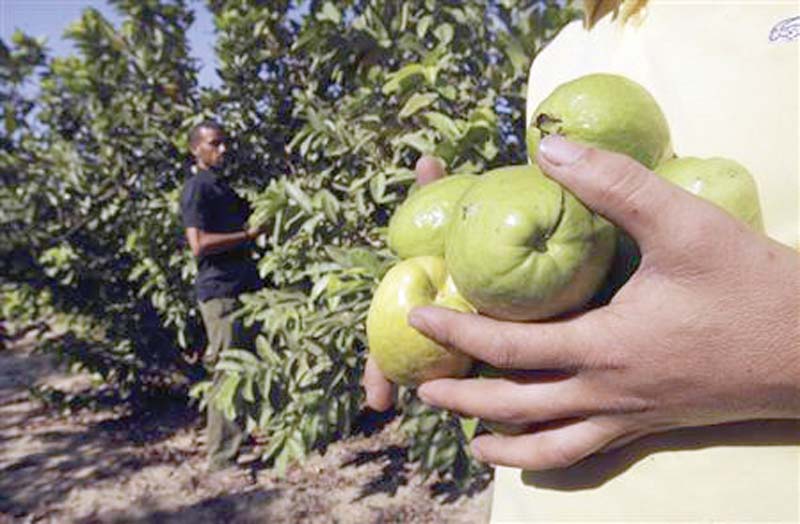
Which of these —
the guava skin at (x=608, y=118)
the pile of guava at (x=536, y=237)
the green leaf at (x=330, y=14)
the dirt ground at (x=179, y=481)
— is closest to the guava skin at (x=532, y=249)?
the pile of guava at (x=536, y=237)

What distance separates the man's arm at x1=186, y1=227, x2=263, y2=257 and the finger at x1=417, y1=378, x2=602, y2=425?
397 cm

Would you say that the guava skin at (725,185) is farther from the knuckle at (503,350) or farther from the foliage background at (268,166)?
the foliage background at (268,166)

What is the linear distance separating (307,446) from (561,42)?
293cm

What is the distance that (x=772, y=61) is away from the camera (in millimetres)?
1200

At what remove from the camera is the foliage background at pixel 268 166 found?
3.47 metres

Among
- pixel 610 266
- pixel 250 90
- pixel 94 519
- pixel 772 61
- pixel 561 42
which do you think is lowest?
pixel 94 519

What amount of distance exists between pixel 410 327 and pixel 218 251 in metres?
4.02

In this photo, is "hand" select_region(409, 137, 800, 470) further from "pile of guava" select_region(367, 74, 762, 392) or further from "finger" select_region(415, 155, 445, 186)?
"finger" select_region(415, 155, 445, 186)

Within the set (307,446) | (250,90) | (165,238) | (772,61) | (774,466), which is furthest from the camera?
(165,238)

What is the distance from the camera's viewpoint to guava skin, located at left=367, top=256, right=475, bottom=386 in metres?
1.23

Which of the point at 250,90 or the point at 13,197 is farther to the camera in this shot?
the point at 13,197

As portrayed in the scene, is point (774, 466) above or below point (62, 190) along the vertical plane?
below

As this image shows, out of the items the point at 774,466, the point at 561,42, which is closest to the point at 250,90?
the point at 561,42

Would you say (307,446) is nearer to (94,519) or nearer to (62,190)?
(94,519)
